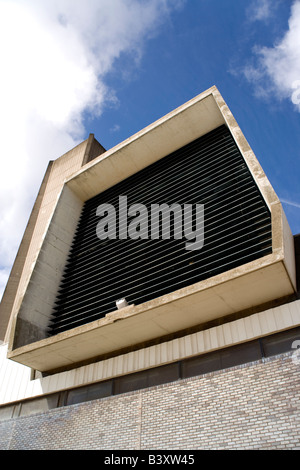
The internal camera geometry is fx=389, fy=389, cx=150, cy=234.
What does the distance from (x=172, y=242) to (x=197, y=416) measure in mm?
4010

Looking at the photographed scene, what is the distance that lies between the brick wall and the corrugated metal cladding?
2.02 meters

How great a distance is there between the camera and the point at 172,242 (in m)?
9.38

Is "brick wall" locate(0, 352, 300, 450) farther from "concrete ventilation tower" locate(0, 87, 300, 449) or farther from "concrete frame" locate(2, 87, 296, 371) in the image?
"concrete frame" locate(2, 87, 296, 371)

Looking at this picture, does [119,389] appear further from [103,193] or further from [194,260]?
[103,193]

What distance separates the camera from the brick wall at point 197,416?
232 inches

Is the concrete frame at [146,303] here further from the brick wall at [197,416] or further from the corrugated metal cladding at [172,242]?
the brick wall at [197,416]

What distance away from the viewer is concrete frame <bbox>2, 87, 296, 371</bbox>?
6883 millimetres

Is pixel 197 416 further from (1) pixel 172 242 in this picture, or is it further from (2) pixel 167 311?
(1) pixel 172 242

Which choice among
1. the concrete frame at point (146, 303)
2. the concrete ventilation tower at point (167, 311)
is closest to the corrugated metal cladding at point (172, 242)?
the concrete ventilation tower at point (167, 311)

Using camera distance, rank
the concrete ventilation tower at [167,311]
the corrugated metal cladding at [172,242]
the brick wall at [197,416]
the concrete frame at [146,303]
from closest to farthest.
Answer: the brick wall at [197,416] → the concrete ventilation tower at [167,311] → the concrete frame at [146,303] → the corrugated metal cladding at [172,242]

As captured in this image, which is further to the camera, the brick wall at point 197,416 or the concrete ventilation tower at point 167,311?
the concrete ventilation tower at point 167,311

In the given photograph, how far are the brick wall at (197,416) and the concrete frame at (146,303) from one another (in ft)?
3.79

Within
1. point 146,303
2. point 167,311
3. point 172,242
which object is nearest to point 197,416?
point 167,311

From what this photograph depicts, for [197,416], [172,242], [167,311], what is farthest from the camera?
[172,242]
